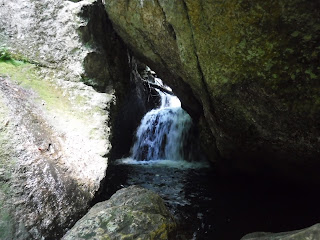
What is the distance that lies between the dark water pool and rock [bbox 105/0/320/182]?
25.2 inches

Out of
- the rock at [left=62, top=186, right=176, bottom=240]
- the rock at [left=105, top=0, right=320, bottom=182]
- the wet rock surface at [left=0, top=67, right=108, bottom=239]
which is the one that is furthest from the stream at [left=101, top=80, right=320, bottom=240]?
the wet rock surface at [left=0, top=67, right=108, bottom=239]

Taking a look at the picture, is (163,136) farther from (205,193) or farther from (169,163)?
(205,193)

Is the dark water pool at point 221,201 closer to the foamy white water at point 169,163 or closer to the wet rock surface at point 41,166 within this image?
the foamy white water at point 169,163

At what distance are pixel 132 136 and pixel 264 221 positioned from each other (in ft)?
24.6

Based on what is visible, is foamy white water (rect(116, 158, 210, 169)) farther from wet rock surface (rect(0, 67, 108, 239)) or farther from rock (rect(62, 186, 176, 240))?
rock (rect(62, 186, 176, 240))

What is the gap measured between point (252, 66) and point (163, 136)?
22.1ft

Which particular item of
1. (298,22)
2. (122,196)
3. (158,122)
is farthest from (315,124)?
(158,122)

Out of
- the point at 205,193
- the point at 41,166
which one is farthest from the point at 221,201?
the point at 41,166

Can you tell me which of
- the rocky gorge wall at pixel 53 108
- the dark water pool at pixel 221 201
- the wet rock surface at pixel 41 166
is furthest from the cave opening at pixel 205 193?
the rocky gorge wall at pixel 53 108

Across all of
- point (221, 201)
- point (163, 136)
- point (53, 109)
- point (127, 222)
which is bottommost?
point (221, 201)

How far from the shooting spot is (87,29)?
23.9 feet

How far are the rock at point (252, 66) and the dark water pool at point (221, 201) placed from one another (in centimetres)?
64

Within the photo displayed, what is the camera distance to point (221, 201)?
639cm

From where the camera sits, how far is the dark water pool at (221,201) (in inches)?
202
